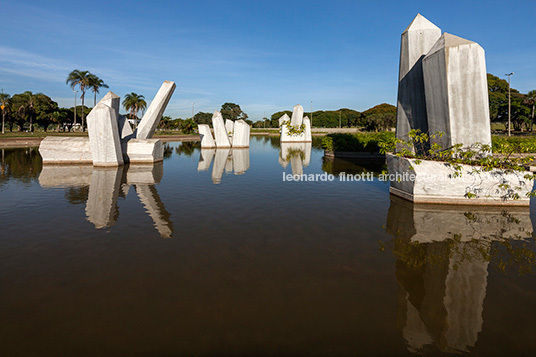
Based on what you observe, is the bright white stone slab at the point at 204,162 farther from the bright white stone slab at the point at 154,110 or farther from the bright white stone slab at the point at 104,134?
the bright white stone slab at the point at 104,134

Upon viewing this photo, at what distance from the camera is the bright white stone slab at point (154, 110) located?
659 inches

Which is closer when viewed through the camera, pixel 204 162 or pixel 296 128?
pixel 204 162

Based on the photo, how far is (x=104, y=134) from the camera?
46.9 ft

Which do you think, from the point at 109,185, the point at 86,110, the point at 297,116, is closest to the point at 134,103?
the point at 86,110

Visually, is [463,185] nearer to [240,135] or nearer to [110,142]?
[110,142]

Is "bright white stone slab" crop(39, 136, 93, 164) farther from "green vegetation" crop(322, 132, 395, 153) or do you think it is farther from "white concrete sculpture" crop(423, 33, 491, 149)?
"white concrete sculpture" crop(423, 33, 491, 149)

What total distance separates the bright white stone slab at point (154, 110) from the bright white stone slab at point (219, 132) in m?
9.87

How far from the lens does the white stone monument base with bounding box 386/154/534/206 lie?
25.6ft

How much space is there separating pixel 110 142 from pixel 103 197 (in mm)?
6756

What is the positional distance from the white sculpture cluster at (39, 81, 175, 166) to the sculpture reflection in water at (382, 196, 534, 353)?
43.8 feet

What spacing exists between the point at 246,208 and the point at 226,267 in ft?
11.1

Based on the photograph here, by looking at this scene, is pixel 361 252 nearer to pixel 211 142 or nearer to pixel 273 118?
pixel 211 142

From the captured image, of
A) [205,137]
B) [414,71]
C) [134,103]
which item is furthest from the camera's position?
[134,103]

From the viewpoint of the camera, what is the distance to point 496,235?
235 inches
